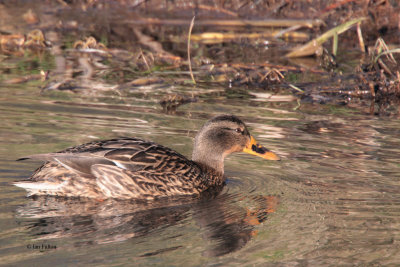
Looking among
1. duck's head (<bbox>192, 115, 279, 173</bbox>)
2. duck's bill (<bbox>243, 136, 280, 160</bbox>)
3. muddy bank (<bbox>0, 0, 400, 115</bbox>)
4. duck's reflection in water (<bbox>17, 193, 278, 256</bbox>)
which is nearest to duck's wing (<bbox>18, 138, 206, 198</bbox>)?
duck's reflection in water (<bbox>17, 193, 278, 256</bbox>)

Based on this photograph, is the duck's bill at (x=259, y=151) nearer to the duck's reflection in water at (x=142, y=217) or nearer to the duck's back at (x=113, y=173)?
the duck's reflection in water at (x=142, y=217)

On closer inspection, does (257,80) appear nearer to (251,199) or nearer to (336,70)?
(336,70)

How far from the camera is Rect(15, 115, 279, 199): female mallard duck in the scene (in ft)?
24.5

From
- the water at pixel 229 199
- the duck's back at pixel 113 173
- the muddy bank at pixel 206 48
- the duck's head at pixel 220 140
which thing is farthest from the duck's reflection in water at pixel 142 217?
the muddy bank at pixel 206 48

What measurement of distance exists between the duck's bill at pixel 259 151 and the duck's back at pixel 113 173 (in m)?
1.01

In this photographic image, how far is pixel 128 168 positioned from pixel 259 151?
1688 mm

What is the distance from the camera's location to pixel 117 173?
7.62 m

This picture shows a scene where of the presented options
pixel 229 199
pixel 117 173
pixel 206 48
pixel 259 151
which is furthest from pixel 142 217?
pixel 206 48

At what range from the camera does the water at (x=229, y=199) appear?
19.4ft

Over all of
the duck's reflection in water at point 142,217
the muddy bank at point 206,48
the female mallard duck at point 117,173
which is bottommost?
A: the duck's reflection in water at point 142,217

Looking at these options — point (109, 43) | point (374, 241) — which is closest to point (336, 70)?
point (109, 43)

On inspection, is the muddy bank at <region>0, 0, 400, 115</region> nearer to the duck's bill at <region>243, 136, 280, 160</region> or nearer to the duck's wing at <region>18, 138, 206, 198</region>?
the duck's bill at <region>243, 136, 280, 160</region>

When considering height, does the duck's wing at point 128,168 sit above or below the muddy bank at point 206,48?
below

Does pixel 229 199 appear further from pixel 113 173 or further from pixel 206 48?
pixel 206 48
